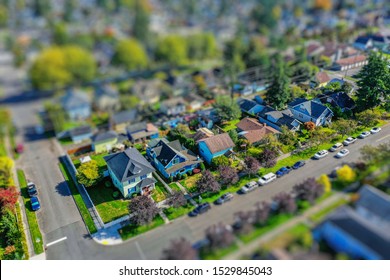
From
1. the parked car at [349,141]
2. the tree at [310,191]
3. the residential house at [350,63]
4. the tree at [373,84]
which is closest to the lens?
the tree at [310,191]

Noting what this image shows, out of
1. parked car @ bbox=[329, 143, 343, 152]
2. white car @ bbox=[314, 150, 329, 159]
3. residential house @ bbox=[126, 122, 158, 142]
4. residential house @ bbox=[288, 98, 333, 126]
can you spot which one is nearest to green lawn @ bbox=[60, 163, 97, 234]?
residential house @ bbox=[126, 122, 158, 142]

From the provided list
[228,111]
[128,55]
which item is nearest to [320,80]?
[228,111]

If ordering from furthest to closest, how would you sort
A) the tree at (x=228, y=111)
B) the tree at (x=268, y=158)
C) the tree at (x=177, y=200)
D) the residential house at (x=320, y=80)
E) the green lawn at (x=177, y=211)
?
1. the tree at (x=228, y=111)
2. the residential house at (x=320, y=80)
3. the tree at (x=268, y=158)
4. the tree at (x=177, y=200)
5. the green lawn at (x=177, y=211)

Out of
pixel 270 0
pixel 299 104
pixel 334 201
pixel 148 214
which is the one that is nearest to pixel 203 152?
pixel 148 214

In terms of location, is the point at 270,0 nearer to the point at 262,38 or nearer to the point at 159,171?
the point at 262,38

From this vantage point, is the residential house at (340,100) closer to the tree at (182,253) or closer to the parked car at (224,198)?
the parked car at (224,198)

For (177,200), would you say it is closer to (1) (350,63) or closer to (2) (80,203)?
(2) (80,203)

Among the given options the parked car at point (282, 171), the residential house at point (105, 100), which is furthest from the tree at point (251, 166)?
the residential house at point (105, 100)
